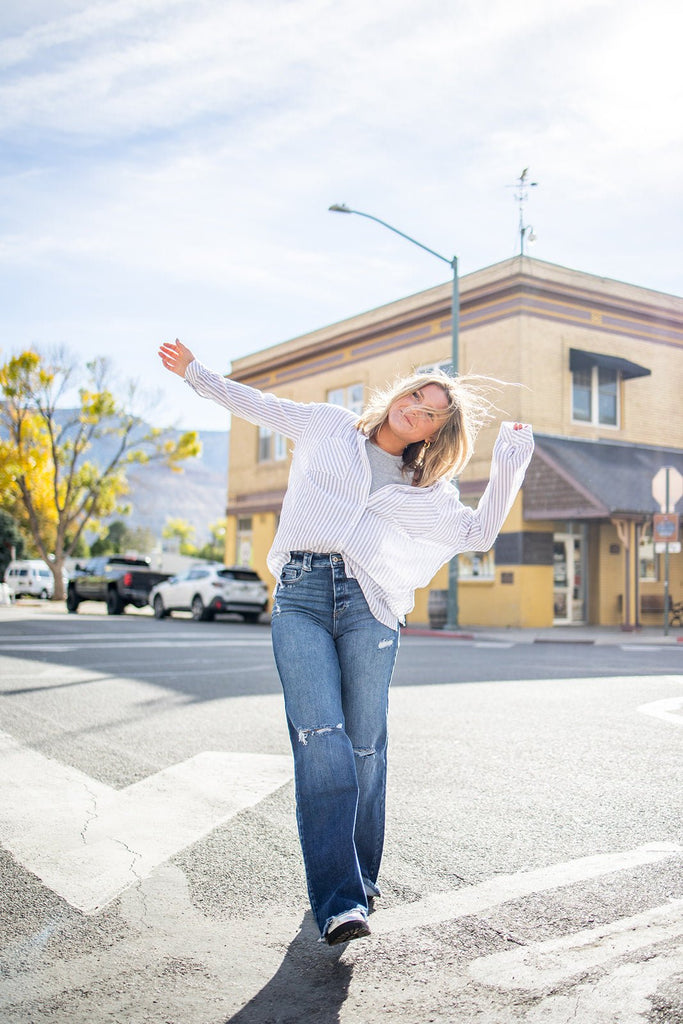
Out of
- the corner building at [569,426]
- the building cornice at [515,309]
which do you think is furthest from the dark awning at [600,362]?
the building cornice at [515,309]

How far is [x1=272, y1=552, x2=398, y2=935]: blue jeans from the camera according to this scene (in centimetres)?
294

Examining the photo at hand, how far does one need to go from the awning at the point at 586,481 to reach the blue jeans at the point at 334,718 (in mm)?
17224

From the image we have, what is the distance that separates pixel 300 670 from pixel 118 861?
1.41 m

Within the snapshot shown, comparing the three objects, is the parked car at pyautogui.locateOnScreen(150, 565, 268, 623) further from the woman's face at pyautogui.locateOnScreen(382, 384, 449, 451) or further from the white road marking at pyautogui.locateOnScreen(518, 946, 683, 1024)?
the white road marking at pyautogui.locateOnScreen(518, 946, 683, 1024)

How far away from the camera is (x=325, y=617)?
321 cm

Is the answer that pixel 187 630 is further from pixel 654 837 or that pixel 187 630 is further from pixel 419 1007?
pixel 419 1007

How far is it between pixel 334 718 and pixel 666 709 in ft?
17.8

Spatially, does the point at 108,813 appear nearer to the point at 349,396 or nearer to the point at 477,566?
the point at 477,566

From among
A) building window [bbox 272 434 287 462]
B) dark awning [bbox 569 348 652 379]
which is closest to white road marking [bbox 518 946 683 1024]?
dark awning [bbox 569 348 652 379]

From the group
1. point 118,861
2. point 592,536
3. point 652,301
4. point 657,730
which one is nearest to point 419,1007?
point 118,861

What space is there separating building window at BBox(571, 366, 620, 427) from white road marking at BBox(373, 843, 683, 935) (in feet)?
66.8

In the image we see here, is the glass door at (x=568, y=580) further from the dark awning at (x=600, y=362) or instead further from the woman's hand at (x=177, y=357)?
the woman's hand at (x=177, y=357)

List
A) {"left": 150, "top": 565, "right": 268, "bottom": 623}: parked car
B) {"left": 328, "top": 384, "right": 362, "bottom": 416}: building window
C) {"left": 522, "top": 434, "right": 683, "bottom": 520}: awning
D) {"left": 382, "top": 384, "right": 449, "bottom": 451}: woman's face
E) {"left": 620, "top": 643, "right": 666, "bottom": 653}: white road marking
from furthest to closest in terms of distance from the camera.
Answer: {"left": 328, "top": 384, "right": 362, "bottom": 416}: building window
{"left": 150, "top": 565, "right": 268, "bottom": 623}: parked car
{"left": 522, "top": 434, "right": 683, "bottom": 520}: awning
{"left": 620, "top": 643, "right": 666, "bottom": 653}: white road marking
{"left": 382, "top": 384, "right": 449, "bottom": 451}: woman's face

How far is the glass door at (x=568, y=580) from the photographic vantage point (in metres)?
23.2
